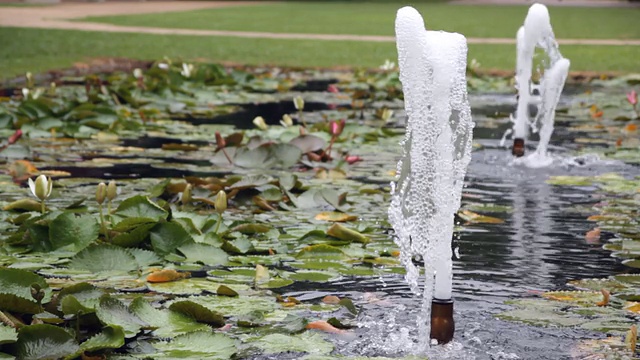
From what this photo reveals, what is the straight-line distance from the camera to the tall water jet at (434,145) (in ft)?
11.6

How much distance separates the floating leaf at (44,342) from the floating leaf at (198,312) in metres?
0.54

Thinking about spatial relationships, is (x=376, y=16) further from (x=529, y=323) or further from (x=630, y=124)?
(x=529, y=323)

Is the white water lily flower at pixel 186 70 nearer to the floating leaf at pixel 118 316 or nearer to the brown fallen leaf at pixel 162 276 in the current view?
the brown fallen leaf at pixel 162 276

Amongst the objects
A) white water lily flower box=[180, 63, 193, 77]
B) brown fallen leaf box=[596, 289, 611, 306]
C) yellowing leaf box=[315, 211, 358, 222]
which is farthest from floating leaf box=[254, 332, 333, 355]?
white water lily flower box=[180, 63, 193, 77]

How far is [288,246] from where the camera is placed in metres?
5.09

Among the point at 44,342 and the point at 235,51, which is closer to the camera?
the point at 44,342

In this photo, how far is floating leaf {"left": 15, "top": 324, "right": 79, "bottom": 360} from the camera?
331 cm

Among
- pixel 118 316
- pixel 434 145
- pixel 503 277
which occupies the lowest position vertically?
pixel 503 277

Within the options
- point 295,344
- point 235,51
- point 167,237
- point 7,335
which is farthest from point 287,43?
point 7,335

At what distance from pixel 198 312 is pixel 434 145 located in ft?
3.40

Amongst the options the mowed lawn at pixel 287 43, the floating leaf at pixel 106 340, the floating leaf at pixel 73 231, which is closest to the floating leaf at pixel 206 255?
the floating leaf at pixel 73 231

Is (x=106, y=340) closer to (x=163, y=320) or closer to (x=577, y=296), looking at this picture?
(x=163, y=320)

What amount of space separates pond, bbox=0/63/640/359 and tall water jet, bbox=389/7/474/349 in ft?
0.81

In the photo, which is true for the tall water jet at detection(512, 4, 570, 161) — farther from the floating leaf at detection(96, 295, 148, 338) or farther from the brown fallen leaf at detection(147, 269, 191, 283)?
the floating leaf at detection(96, 295, 148, 338)
